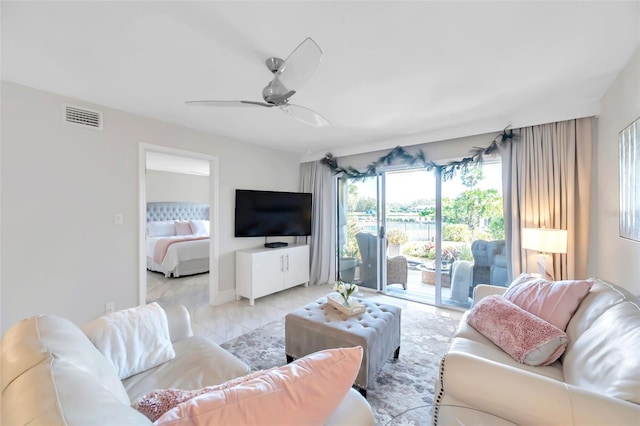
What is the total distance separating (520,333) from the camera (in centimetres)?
152

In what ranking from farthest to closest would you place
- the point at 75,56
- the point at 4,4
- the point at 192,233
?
the point at 192,233, the point at 75,56, the point at 4,4

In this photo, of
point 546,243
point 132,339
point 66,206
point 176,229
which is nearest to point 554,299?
point 546,243

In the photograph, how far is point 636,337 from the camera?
1.04 meters

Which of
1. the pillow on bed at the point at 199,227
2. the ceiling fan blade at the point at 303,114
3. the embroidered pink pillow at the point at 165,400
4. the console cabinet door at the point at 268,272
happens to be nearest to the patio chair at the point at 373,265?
the console cabinet door at the point at 268,272

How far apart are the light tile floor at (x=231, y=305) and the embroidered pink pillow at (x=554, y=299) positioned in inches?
62.9

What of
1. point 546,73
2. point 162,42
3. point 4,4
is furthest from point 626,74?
point 4,4

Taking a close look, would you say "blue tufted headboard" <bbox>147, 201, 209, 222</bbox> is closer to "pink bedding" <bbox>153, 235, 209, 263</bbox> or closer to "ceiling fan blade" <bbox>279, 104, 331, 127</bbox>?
"pink bedding" <bbox>153, 235, 209, 263</bbox>

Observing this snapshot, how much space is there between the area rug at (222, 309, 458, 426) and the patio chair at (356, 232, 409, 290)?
30.7 inches

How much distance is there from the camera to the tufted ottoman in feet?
5.85

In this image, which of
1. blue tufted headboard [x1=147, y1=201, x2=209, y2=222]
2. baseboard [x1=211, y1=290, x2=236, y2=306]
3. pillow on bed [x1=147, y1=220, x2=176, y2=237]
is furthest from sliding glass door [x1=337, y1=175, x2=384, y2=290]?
blue tufted headboard [x1=147, y1=201, x2=209, y2=222]

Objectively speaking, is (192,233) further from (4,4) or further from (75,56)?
(4,4)

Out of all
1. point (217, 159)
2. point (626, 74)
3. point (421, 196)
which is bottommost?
point (421, 196)

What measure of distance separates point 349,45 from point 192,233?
6.00 m

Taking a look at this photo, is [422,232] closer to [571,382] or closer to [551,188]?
[551,188]
